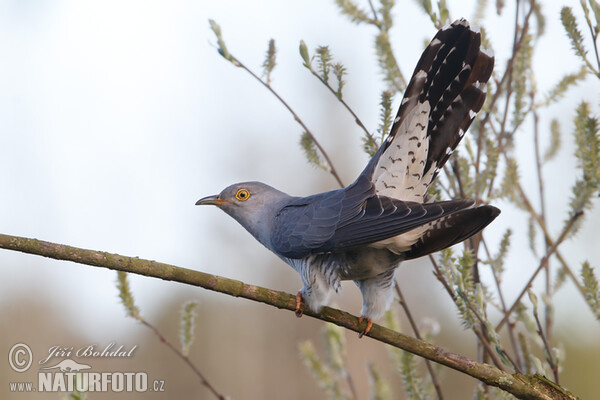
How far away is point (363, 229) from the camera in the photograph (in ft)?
8.16

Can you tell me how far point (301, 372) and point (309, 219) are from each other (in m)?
8.07

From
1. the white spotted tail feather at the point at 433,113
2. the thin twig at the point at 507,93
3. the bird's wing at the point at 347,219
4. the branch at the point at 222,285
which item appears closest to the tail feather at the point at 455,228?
the bird's wing at the point at 347,219

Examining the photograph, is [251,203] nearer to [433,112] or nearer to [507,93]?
[433,112]

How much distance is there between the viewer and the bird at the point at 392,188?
256 centimetres

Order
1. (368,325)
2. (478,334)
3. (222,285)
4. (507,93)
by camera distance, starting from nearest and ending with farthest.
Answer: (222,285) < (478,334) < (368,325) < (507,93)

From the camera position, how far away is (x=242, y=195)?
318 centimetres

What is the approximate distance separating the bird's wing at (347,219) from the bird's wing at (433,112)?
6.7 inches

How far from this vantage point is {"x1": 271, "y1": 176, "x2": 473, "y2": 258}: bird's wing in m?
2.34

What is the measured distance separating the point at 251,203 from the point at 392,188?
0.78m

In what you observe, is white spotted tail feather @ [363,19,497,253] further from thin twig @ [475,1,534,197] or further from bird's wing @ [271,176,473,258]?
bird's wing @ [271,176,473,258]

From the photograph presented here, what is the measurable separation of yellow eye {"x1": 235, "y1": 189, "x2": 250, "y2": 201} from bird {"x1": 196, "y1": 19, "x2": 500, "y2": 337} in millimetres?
373

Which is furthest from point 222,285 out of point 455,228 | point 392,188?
point 392,188

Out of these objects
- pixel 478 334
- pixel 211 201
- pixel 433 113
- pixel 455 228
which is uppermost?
pixel 433 113

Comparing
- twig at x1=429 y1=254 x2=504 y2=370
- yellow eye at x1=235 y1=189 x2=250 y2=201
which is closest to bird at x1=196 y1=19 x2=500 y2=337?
twig at x1=429 y1=254 x2=504 y2=370
